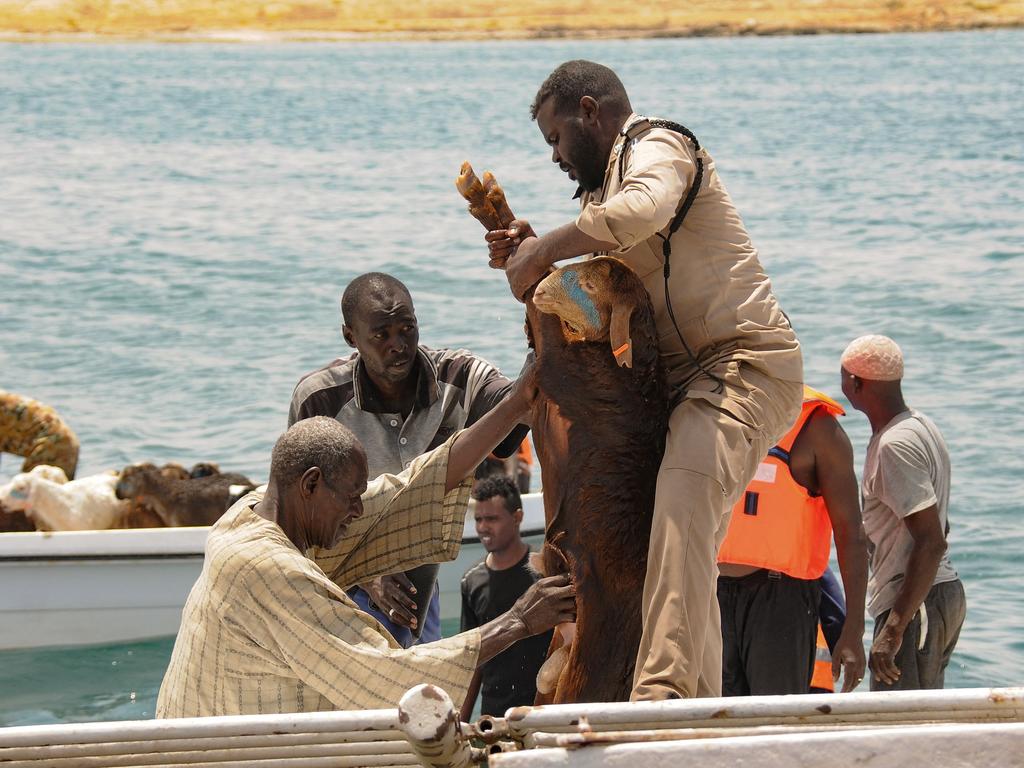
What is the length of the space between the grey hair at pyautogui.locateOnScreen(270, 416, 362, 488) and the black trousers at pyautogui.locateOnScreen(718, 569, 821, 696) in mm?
2627

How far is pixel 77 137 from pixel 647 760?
1609 inches

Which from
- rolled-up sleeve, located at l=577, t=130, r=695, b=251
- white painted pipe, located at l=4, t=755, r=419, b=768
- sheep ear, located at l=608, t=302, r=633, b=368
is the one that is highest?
rolled-up sleeve, located at l=577, t=130, r=695, b=251

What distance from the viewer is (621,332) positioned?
4102mm

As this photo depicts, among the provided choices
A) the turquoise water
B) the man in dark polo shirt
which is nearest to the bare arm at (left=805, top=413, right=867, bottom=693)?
the man in dark polo shirt

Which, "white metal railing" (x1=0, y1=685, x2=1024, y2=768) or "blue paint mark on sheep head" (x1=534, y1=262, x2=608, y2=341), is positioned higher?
"blue paint mark on sheep head" (x1=534, y1=262, x2=608, y2=341)

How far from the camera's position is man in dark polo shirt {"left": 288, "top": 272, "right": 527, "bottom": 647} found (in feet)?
17.9

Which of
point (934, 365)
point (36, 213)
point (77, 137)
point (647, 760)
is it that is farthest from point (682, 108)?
point (647, 760)

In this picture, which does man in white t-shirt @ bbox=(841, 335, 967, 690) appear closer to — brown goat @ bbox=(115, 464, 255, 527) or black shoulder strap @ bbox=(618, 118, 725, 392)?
black shoulder strap @ bbox=(618, 118, 725, 392)

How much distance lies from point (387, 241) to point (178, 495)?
61.4ft

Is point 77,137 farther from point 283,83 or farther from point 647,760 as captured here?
point 647,760

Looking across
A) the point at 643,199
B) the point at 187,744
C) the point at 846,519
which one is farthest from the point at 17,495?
the point at 187,744

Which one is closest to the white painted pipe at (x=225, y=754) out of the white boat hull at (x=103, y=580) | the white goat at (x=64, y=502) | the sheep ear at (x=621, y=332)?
the sheep ear at (x=621, y=332)

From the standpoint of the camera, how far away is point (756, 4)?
82.2 meters

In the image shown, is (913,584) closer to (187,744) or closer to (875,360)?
(875,360)
